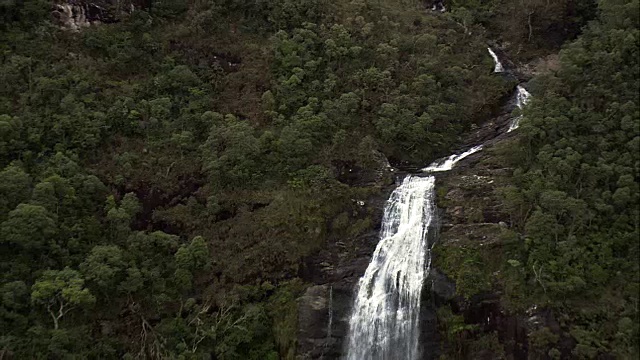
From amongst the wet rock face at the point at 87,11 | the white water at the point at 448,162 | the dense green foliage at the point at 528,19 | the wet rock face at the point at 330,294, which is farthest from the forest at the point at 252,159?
the white water at the point at 448,162

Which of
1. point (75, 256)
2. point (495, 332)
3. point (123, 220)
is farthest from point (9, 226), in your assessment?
point (495, 332)

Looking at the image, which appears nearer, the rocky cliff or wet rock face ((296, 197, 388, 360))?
the rocky cliff

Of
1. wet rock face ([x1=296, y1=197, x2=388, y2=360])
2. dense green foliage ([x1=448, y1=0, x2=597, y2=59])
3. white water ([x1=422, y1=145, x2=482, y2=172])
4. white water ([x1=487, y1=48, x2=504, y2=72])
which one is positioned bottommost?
wet rock face ([x1=296, y1=197, x2=388, y2=360])

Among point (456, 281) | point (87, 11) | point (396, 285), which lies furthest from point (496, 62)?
point (87, 11)

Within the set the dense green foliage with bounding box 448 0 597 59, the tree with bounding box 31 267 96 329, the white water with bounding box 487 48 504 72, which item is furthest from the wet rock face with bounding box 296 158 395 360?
the dense green foliage with bounding box 448 0 597 59

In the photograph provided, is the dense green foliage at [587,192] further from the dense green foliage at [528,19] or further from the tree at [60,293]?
the tree at [60,293]

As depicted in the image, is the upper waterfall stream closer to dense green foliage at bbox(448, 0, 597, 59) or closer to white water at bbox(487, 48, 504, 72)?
white water at bbox(487, 48, 504, 72)
